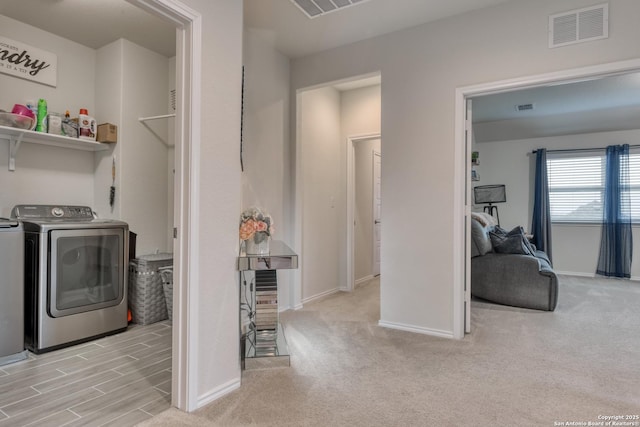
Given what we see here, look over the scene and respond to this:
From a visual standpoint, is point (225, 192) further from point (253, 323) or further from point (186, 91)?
point (253, 323)

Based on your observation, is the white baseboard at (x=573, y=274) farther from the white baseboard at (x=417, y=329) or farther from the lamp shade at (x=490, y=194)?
the white baseboard at (x=417, y=329)

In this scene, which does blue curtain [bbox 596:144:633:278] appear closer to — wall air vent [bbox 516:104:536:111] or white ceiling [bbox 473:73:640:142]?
white ceiling [bbox 473:73:640:142]

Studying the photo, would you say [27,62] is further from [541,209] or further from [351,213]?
[541,209]

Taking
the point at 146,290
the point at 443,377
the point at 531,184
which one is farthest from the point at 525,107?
the point at 146,290

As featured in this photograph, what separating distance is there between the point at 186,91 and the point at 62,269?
6.02 ft

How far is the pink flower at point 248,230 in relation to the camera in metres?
2.25

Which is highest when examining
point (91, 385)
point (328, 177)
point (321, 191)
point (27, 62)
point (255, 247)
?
point (27, 62)

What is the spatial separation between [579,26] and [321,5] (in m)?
1.81

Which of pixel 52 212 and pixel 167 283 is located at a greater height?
pixel 52 212

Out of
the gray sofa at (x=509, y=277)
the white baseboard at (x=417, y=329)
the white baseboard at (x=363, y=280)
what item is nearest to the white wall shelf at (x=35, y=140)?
the white baseboard at (x=417, y=329)

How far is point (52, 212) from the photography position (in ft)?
10.1

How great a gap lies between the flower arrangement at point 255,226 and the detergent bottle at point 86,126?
6.45 ft

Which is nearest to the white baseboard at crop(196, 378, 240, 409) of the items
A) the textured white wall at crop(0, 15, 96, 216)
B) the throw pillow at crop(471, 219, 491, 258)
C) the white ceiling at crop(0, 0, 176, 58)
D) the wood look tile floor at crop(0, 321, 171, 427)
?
the wood look tile floor at crop(0, 321, 171, 427)

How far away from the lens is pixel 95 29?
3148 millimetres
